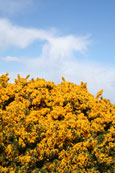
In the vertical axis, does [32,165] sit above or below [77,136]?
below

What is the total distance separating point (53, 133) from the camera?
266 inches

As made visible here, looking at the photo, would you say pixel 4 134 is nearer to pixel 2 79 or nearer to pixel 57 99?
pixel 57 99

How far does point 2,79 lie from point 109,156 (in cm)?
613

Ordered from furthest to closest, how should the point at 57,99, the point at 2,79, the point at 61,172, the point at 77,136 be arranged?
the point at 2,79, the point at 57,99, the point at 77,136, the point at 61,172

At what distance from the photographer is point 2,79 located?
10.1m

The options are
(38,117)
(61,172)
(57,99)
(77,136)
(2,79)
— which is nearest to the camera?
(61,172)

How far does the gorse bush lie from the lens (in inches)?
251

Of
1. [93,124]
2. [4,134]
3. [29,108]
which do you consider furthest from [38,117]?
[93,124]

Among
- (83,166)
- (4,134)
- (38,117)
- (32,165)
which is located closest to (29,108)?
(38,117)

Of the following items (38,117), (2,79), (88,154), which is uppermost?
(2,79)

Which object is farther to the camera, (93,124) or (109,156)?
(93,124)

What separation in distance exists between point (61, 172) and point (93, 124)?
2294 mm

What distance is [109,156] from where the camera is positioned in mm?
7242

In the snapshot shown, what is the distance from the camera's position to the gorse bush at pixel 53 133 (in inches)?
251
